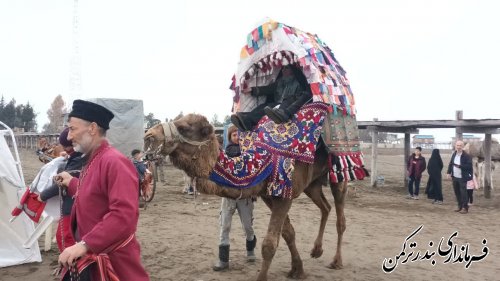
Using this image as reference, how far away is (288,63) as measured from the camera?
17.4 ft

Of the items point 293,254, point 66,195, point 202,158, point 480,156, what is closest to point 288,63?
point 202,158

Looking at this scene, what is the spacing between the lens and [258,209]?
434 inches

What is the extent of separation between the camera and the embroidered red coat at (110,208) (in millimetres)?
2258

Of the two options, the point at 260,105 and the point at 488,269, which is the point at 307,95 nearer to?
the point at 260,105

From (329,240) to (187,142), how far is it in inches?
186

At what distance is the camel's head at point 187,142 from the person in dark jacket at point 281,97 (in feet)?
3.05

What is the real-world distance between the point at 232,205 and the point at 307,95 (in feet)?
5.98

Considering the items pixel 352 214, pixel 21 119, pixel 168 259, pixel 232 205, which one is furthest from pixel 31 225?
pixel 21 119

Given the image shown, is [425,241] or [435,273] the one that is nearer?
[435,273]

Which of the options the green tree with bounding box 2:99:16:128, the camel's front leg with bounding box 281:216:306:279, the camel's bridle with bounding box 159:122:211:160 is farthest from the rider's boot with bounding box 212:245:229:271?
the green tree with bounding box 2:99:16:128

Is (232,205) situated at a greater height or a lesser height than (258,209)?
greater

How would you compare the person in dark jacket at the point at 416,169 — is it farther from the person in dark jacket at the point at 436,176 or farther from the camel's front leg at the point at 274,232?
the camel's front leg at the point at 274,232

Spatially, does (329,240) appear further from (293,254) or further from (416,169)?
(416,169)

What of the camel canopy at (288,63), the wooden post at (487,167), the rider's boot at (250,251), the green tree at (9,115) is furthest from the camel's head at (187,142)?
the green tree at (9,115)
